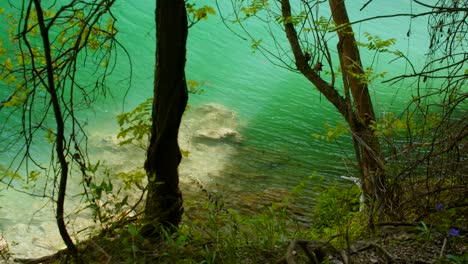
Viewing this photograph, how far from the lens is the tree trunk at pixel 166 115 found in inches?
133

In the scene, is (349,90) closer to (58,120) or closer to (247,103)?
(58,120)

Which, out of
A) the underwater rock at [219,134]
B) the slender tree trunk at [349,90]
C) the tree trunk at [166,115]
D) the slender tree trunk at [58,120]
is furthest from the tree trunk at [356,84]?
the underwater rock at [219,134]

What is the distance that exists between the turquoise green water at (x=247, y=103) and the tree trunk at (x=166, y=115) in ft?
6.96

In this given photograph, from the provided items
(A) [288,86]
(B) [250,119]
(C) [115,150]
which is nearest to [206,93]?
(B) [250,119]

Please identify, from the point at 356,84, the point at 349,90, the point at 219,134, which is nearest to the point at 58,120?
the point at 349,90

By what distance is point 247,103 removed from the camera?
12781mm

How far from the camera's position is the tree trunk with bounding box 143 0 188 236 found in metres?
3.38

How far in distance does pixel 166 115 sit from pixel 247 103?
9.29 metres

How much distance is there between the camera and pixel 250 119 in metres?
11.8

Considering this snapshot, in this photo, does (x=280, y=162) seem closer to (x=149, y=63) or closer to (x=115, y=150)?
(x=115, y=150)

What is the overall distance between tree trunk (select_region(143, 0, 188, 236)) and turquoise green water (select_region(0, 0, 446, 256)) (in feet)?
6.96

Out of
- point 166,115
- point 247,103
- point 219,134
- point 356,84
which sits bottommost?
point 219,134

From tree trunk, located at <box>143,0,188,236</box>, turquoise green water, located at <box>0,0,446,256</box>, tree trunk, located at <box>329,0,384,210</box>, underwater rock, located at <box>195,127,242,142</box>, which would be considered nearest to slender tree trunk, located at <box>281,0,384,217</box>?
tree trunk, located at <box>329,0,384,210</box>

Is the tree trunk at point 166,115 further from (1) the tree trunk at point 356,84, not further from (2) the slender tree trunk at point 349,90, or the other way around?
(1) the tree trunk at point 356,84
